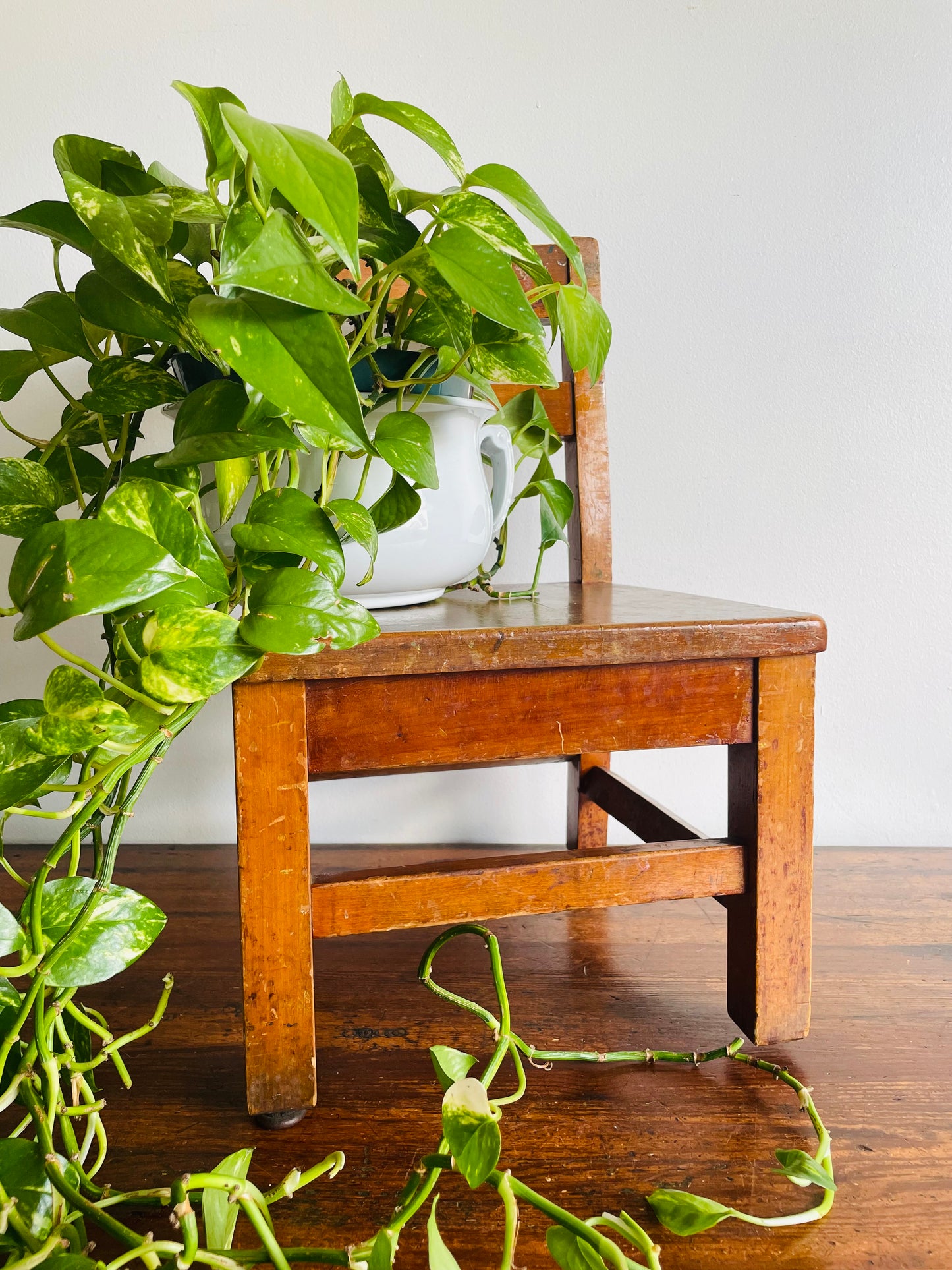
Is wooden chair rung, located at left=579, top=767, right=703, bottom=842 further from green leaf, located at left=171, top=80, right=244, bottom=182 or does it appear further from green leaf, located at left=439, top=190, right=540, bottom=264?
green leaf, located at left=171, top=80, right=244, bottom=182

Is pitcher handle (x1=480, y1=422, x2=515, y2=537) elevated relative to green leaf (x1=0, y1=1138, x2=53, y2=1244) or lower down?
elevated

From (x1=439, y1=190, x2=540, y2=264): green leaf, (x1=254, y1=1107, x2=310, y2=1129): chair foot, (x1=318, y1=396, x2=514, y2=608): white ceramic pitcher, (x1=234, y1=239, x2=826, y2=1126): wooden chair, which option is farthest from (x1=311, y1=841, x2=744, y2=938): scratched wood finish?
(x1=439, y1=190, x2=540, y2=264): green leaf

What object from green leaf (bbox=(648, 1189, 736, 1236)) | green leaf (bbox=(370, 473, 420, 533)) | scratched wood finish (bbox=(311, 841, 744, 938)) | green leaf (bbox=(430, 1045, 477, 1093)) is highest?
green leaf (bbox=(370, 473, 420, 533))

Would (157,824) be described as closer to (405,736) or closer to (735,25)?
(405,736)

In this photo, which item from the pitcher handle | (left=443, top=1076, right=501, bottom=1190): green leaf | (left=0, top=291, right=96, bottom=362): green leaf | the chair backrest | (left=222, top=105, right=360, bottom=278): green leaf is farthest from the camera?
the chair backrest

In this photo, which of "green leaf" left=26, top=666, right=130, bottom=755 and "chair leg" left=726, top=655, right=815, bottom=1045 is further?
"chair leg" left=726, top=655, right=815, bottom=1045

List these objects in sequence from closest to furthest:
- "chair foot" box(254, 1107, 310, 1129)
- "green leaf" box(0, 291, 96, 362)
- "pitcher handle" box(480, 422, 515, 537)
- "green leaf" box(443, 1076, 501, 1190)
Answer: "green leaf" box(443, 1076, 501, 1190), "green leaf" box(0, 291, 96, 362), "chair foot" box(254, 1107, 310, 1129), "pitcher handle" box(480, 422, 515, 537)

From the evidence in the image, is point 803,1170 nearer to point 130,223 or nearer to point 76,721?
point 76,721

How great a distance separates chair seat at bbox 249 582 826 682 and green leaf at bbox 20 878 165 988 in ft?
0.55

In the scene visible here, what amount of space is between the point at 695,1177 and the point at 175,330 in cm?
61

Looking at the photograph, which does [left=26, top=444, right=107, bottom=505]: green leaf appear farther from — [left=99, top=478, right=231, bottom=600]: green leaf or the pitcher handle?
the pitcher handle

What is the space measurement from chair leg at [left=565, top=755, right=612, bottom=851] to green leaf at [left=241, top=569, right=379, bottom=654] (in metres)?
0.69

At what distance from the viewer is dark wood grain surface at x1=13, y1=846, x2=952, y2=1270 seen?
1.78 feet

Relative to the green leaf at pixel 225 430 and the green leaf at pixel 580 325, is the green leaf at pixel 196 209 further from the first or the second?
the green leaf at pixel 580 325
